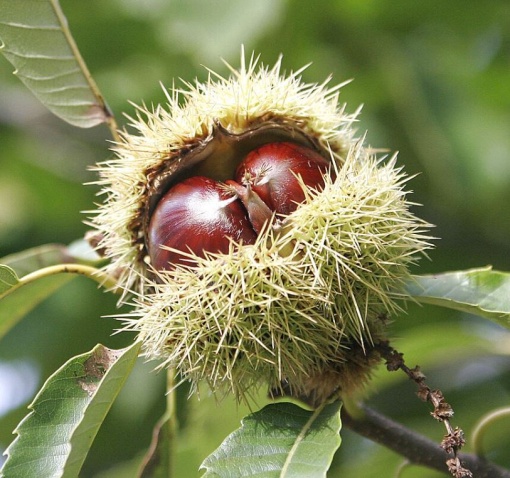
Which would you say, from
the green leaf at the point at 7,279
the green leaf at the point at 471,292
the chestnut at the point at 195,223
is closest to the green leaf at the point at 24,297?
the green leaf at the point at 7,279

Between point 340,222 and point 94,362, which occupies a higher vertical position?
point 340,222

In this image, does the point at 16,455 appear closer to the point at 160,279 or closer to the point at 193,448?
the point at 160,279

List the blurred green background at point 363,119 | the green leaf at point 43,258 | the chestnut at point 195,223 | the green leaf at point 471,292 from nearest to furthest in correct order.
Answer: the chestnut at point 195,223
the green leaf at point 471,292
the green leaf at point 43,258
the blurred green background at point 363,119

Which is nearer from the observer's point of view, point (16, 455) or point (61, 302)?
point (16, 455)

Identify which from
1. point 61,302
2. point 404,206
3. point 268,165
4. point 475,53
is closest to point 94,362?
point 268,165

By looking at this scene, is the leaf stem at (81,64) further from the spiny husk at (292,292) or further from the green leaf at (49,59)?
the spiny husk at (292,292)

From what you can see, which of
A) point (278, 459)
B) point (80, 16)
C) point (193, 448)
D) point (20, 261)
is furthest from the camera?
point (80, 16)
